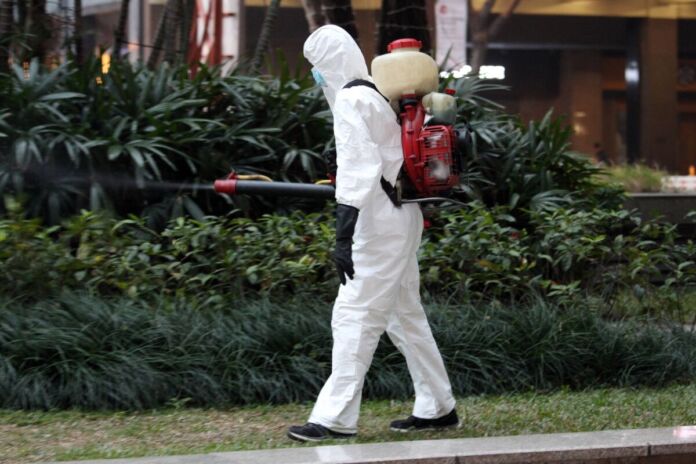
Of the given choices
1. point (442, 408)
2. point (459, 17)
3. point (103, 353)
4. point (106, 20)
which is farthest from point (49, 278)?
point (106, 20)

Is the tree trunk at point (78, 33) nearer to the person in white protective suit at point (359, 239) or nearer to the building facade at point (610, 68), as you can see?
the person in white protective suit at point (359, 239)

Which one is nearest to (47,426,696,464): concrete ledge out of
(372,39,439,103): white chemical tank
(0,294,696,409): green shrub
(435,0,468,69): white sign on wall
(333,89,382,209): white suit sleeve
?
(333,89,382,209): white suit sleeve

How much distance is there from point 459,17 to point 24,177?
Answer: 709 centimetres

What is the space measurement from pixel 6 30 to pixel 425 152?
A: 557 centimetres

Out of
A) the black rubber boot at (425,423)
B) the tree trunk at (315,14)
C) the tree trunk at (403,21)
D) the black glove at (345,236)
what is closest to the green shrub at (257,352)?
the black rubber boot at (425,423)

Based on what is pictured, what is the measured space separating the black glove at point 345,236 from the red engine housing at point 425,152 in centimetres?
45

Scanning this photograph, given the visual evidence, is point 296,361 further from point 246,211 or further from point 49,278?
point 246,211

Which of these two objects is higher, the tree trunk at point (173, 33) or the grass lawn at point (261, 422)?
the tree trunk at point (173, 33)

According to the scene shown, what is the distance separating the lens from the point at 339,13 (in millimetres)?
10617

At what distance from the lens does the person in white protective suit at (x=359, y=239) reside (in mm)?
5262

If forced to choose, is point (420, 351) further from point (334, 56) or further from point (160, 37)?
point (160, 37)

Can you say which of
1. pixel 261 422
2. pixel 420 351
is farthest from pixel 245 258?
pixel 420 351

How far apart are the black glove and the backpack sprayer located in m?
0.36

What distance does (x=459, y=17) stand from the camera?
46.1ft
